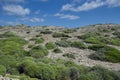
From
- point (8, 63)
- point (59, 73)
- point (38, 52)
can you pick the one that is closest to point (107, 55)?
point (38, 52)

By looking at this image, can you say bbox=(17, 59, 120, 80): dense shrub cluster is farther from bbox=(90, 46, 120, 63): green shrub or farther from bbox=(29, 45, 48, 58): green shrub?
bbox=(90, 46, 120, 63): green shrub

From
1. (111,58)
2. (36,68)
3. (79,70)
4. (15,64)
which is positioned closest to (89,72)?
(79,70)

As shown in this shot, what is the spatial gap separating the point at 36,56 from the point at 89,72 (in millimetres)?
7873

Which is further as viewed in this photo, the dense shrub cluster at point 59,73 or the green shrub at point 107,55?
the green shrub at point 107,55

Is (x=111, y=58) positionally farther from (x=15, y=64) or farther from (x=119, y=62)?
(x=15, y=64)

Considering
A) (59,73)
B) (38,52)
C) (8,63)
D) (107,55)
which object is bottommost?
(59,73)

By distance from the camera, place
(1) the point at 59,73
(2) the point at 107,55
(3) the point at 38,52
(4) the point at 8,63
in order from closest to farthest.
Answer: (1) the point at 59,73 < (4) the point at 8,63 < (3) the point at 38,52 < (2) the point at 107,55

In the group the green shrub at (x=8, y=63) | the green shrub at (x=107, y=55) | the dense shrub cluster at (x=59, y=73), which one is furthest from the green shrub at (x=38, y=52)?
the dense shrub cluster at (x=59, y=73)

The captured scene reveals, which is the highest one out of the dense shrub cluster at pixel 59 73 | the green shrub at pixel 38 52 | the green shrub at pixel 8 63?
the green shrub at pixel 38 52

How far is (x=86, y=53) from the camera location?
27.6 metres

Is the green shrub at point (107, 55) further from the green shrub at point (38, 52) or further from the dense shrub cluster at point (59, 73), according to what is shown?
the dense shrub cluster at point (59, 73)

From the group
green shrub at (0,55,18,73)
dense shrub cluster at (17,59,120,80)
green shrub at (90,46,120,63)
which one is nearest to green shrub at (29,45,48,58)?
green shrub at (0,55,18,73)

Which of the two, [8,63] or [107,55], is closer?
[8,63]

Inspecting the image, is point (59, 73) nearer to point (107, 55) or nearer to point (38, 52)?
point (38, 52)
